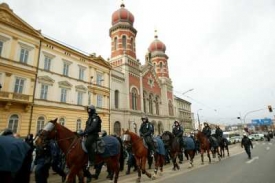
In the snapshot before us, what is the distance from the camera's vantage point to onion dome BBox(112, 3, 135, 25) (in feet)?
137

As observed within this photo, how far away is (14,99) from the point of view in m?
19.0

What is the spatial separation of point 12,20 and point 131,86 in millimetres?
21423

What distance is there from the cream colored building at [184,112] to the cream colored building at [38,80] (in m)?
34.9

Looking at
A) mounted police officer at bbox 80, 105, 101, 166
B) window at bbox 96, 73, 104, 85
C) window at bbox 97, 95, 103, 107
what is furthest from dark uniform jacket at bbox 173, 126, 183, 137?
window at bbox 96, 73, 104, 85

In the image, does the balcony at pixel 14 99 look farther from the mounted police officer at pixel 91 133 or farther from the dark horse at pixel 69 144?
the mounted police officer at pixel 91 133

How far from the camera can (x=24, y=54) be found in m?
21.6

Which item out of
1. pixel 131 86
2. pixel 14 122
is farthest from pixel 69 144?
pixel 131 86

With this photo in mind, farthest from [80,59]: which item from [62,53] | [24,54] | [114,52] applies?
[114,52]

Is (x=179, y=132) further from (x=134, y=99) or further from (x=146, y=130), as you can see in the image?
(x=134, y=99)

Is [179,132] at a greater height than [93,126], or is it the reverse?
Result: [93,126]

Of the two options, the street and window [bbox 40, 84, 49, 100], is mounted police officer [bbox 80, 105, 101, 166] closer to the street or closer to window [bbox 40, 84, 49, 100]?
the street

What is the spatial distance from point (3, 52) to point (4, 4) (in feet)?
16.3

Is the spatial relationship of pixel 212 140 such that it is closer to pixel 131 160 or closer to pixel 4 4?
pixel 131 160

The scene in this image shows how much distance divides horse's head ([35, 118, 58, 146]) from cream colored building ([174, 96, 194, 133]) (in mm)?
54124
